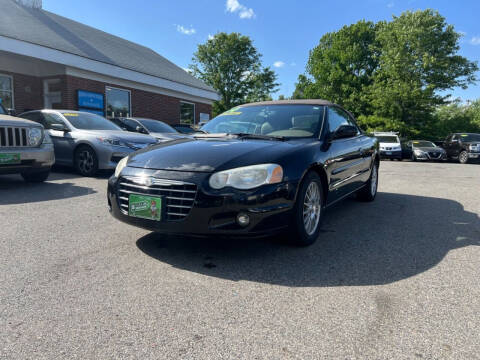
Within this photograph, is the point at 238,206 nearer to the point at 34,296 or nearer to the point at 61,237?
the point at 34,296

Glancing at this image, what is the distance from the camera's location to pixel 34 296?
7.75ft

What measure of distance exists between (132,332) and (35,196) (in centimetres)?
444

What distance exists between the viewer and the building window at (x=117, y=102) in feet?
48.8

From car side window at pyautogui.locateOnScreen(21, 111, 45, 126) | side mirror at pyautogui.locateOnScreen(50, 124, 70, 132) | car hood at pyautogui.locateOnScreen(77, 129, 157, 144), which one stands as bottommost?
car hood at pyautogui.locateOnScreen(77, 129, 157, 144)

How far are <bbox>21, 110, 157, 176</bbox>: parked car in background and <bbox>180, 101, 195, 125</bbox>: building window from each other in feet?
36.1

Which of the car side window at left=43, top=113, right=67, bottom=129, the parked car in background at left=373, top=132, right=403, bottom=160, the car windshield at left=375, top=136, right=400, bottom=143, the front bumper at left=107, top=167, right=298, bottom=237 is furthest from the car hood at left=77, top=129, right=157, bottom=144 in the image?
the car windshield at left=375, top=136, right=400, bottom=143

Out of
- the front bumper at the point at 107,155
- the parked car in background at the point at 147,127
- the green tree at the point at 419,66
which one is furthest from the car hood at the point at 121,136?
the green tree at the point at 419,66

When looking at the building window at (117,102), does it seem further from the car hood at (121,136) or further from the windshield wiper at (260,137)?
the windshield wiper at (260,137)

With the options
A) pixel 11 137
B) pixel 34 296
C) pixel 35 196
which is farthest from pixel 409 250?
pixel 11 137

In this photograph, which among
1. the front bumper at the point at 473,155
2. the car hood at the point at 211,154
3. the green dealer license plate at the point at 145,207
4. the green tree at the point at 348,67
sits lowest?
the green dealer license plate at the point at 145,207

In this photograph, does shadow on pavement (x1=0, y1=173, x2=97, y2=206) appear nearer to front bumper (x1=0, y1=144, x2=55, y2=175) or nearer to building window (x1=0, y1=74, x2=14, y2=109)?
front bumper (x1=0, y1=144, x2=55, y2=175)

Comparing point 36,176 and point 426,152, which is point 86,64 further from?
point 426,152

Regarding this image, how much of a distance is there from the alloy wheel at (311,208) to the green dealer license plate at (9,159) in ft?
16.0

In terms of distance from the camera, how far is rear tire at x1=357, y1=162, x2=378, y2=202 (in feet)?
18.6
